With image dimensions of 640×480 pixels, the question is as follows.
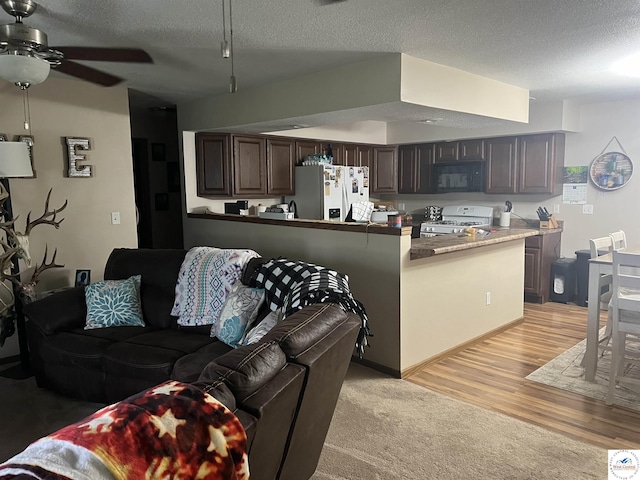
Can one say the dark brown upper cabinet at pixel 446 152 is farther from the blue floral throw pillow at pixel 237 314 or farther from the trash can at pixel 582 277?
the blue floral throw pillow at pixel 237 314

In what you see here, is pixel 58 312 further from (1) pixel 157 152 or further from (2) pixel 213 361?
(1) pixel 157 152

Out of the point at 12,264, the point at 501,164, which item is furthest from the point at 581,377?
the point at 12,264

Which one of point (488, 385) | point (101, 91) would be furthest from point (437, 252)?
point (101, 91)

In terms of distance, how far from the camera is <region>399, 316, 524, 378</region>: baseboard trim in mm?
3698

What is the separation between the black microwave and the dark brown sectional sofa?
13.4 feet

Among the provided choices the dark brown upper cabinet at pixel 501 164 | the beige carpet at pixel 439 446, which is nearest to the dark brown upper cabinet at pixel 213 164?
the beige carpet at pixel 439 446

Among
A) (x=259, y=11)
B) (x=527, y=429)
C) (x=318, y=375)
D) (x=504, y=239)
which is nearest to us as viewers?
(x=318, y=375)

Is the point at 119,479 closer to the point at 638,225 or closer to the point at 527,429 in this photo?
the point at 527,429

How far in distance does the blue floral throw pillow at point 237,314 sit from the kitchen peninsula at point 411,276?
1034 millimetres

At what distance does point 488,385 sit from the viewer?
3465mm

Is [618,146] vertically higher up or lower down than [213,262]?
higher up

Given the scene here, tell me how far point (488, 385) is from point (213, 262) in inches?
85.6

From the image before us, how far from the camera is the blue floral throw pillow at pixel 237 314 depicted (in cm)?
294

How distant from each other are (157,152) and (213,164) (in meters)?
1.38
